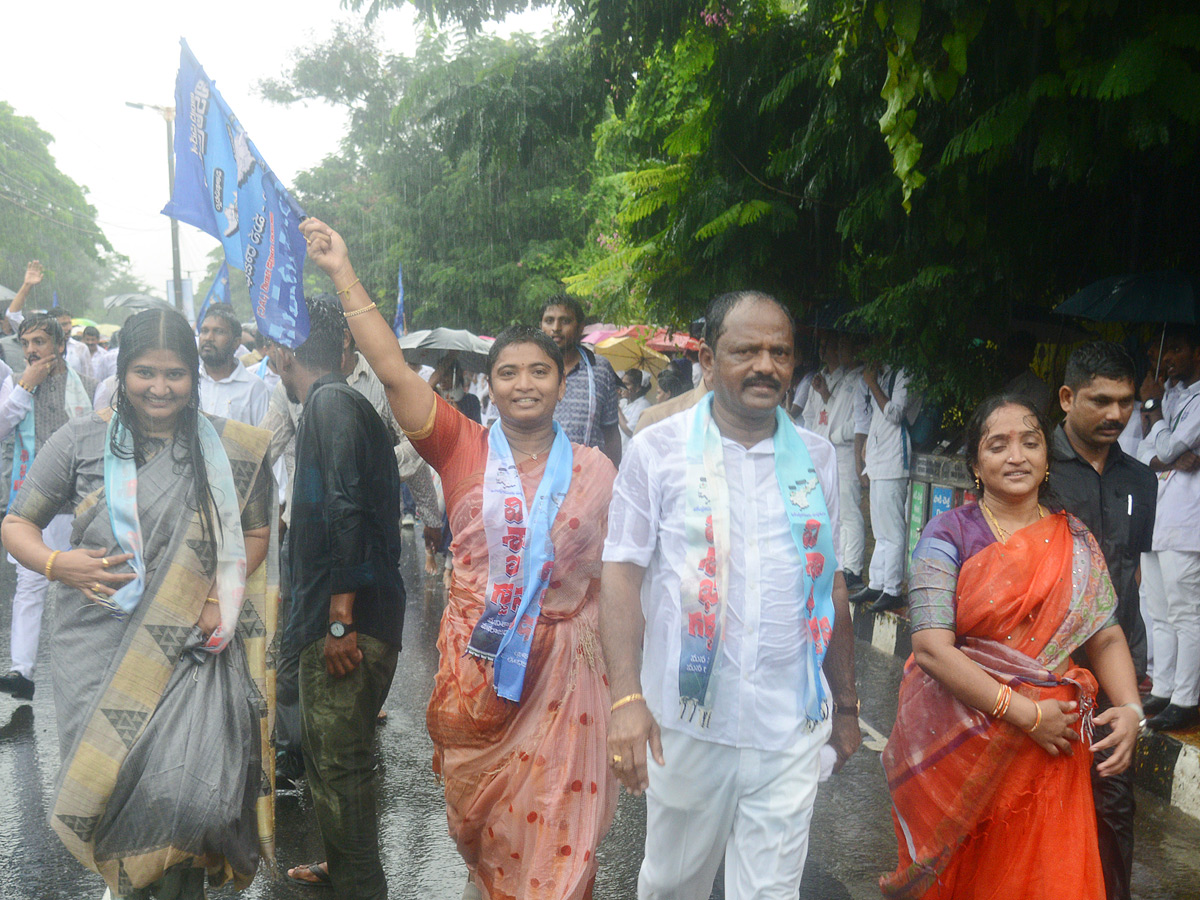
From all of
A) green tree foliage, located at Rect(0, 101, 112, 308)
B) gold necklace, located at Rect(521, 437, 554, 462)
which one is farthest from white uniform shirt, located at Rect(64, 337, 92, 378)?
green tree foliage, located at Rect(0, 101, 112, 308)

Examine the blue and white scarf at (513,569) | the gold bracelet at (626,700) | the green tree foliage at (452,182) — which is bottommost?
the gold bracelet at (626,700)

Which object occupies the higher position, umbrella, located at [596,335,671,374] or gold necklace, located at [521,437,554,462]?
umbrella, located at [596,335,671,374]

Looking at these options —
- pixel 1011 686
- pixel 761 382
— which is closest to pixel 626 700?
pixel 761 382

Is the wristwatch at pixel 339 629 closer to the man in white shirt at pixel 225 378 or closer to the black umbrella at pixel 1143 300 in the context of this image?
the man in white shirt at pixel 225 378

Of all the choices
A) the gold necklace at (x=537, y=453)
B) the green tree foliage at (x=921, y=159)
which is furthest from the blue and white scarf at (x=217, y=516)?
the green tree foliage at (x=921, y=159)

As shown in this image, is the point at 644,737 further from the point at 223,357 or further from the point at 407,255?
the point at 407,255

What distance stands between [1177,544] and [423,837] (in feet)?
13.4

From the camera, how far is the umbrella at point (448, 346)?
10.7m

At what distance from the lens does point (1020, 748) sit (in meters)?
3.05

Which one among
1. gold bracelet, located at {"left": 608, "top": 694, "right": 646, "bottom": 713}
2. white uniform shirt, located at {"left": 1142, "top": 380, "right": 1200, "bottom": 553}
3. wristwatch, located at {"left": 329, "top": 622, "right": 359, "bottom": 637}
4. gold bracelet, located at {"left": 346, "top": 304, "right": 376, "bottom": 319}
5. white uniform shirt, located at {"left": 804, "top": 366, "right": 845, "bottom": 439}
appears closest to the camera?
gold bracelet, located at {"left": 608, "top": 694, "right": 646, "bottom": 713}

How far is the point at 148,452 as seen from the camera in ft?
10.5

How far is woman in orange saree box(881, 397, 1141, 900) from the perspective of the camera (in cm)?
300

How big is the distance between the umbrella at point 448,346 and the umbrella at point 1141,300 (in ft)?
19.0

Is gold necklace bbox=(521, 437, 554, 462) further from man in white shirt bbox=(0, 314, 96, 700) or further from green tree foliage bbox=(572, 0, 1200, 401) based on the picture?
man in white shirt bbox=(0, 314, 96, 700)
